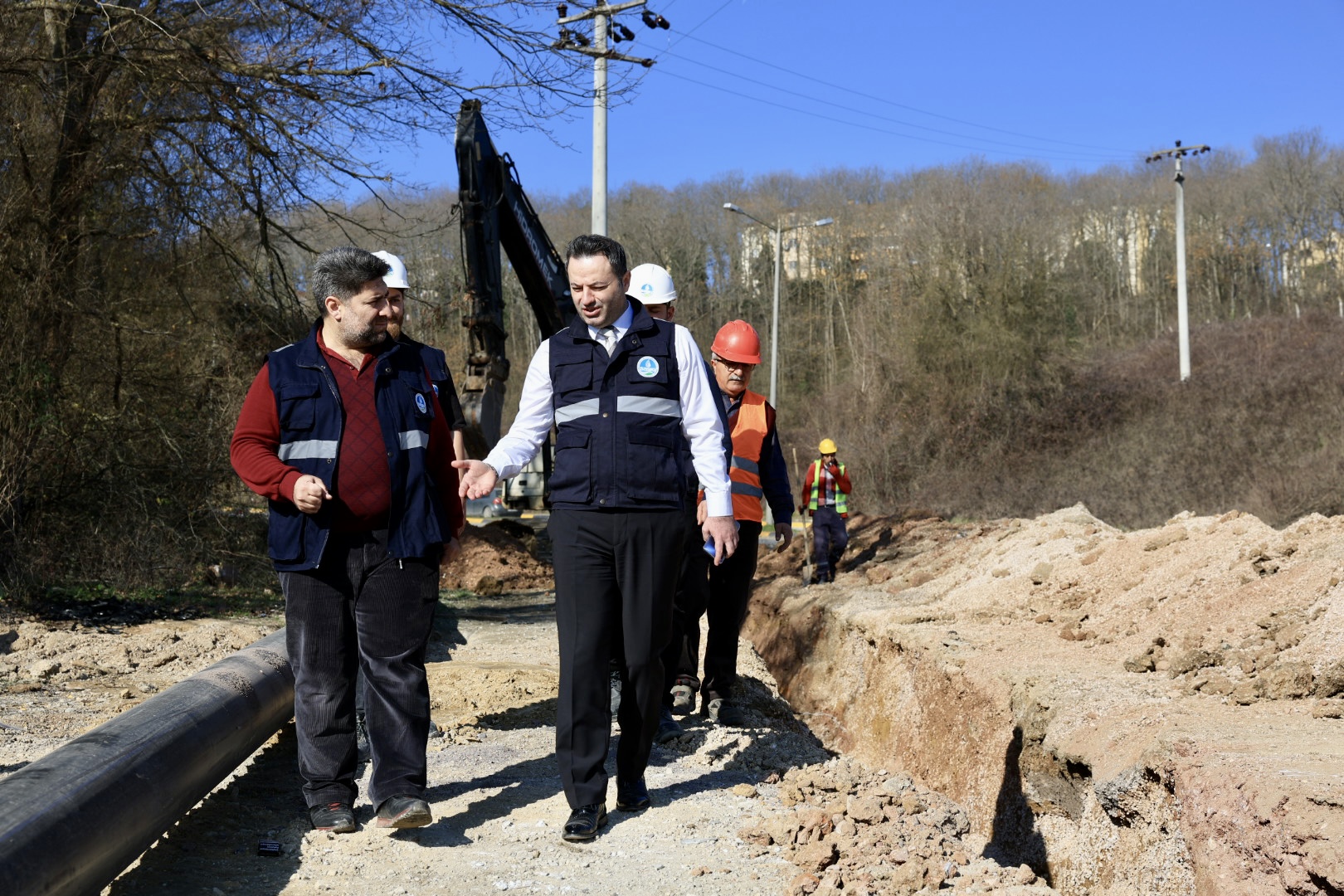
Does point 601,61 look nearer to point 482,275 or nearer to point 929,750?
point 482,275

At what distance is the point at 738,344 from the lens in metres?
6.63

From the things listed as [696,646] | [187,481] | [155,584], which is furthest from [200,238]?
[696,646]

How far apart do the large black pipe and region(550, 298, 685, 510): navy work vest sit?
1.52m

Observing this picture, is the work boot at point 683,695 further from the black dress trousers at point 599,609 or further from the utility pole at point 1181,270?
the utility pole at point 1181,270

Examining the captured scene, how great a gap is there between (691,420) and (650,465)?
0.26 m

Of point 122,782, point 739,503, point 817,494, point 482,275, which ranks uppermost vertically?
point 482,275

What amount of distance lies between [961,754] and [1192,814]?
2562 millimetres

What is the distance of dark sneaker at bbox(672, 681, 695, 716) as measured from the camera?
6660mm

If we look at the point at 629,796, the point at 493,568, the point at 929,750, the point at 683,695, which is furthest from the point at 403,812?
the point at 493,568

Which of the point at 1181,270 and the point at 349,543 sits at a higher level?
the point at 1181,270

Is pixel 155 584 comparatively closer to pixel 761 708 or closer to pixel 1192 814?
pixel 761 708

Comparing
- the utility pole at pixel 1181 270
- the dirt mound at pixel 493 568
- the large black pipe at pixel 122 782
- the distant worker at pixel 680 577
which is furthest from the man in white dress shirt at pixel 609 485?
the utility pole at pixel 1181 270

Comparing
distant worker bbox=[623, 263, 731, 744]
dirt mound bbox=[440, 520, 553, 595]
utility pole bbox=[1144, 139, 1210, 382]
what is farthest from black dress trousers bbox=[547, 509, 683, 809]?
utility pole bbox=[1144, 139, 1210, 382]

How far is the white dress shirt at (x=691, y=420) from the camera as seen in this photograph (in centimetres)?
442
